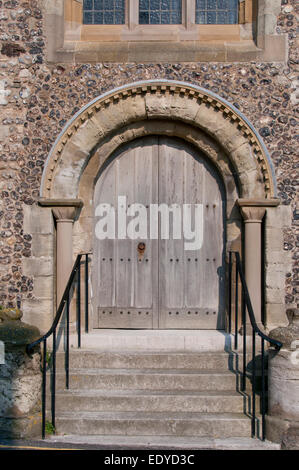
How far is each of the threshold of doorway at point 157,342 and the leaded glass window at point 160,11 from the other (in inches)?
152

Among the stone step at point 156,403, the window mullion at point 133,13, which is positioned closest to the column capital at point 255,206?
the stone step at point 156,403

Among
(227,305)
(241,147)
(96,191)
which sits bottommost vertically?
(227,305)

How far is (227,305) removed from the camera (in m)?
6.44

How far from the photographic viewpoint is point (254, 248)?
6102mm

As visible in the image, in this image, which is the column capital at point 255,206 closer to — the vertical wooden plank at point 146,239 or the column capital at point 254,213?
the column capital at point 254,213

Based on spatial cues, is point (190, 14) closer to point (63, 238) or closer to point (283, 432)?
point (63, 238)

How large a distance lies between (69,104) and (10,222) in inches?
61.5

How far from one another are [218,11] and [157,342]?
4129 millimetres

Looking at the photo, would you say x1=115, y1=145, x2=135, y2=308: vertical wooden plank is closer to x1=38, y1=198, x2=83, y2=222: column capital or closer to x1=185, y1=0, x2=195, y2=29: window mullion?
x1=38, y1=198, x2=83, y2=222: column capital

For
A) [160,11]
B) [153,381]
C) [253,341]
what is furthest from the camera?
[160,11]

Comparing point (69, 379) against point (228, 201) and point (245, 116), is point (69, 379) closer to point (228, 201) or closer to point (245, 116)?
point (228, 201)

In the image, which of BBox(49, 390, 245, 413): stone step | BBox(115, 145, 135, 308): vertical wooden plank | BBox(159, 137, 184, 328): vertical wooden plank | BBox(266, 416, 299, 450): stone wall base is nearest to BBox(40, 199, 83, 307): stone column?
BBox(115, 145, 135, 308): vertical wooden plank

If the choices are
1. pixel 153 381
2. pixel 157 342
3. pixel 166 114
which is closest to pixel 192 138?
pixel 166 114
